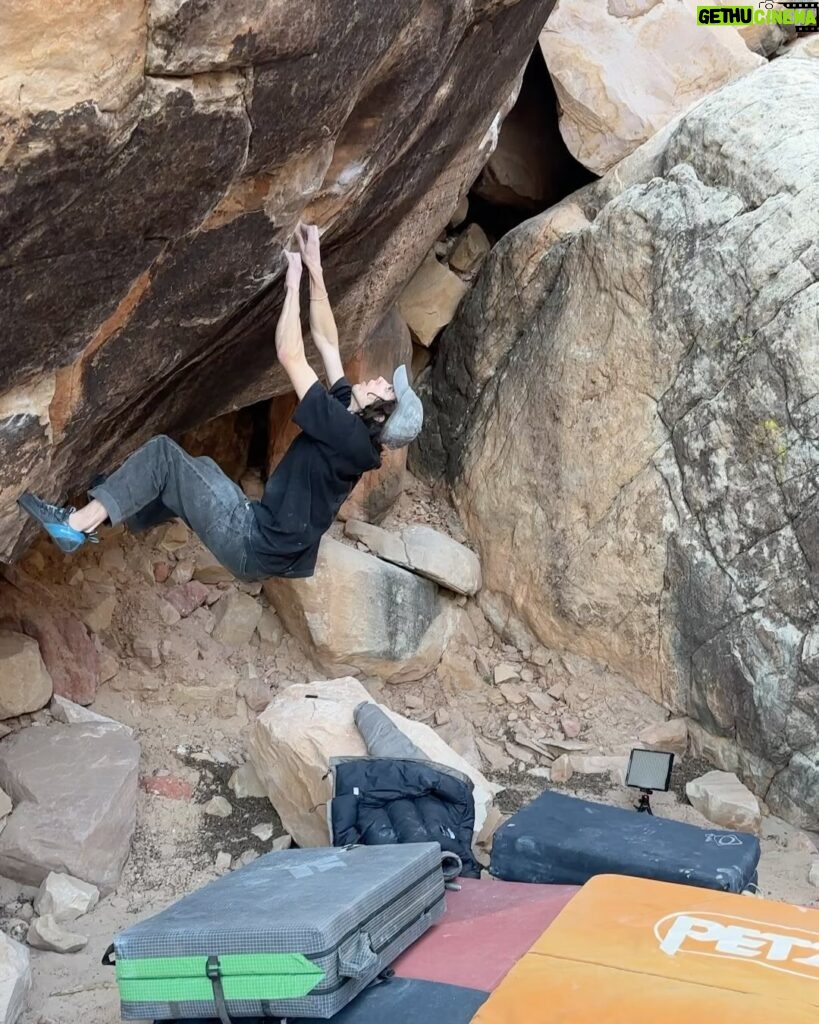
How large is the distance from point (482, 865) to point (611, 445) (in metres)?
2.84

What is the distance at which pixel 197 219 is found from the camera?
155 inches

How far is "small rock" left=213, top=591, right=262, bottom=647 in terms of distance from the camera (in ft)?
22.7

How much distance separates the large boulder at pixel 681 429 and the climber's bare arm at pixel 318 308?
8.27 ft

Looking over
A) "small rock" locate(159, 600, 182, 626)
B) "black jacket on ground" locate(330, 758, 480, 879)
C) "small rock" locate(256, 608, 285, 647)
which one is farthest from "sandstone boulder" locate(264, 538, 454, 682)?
"black jacket on ground" locate(330, 758, 480, 879)

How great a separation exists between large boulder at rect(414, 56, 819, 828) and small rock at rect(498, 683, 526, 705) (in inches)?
16.9

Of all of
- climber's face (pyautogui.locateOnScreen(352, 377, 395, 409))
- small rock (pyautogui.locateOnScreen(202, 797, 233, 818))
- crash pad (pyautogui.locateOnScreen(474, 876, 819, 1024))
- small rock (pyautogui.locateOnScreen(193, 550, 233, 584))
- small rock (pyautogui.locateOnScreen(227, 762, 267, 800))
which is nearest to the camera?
crash pad (pyautogui.locateOnScreen(474, 876, 819, 1024))

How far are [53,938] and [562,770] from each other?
2943 millimetres

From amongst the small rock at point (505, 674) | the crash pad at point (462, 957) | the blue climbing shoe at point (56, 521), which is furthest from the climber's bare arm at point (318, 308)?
the small rock at point (505, 674)

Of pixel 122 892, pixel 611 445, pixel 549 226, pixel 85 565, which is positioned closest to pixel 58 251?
pixel 122 892

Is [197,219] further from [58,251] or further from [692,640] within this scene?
[692,640]

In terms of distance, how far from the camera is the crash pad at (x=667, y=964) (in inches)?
107

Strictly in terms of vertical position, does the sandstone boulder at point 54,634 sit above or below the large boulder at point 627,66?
below

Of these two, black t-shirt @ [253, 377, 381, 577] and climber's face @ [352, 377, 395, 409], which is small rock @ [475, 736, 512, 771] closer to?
black t-shirt @ [253, 377, 381, 577]

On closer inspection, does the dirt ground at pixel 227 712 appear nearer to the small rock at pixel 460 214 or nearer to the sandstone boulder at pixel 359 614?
the sandstone boulder at pixel 359 614
